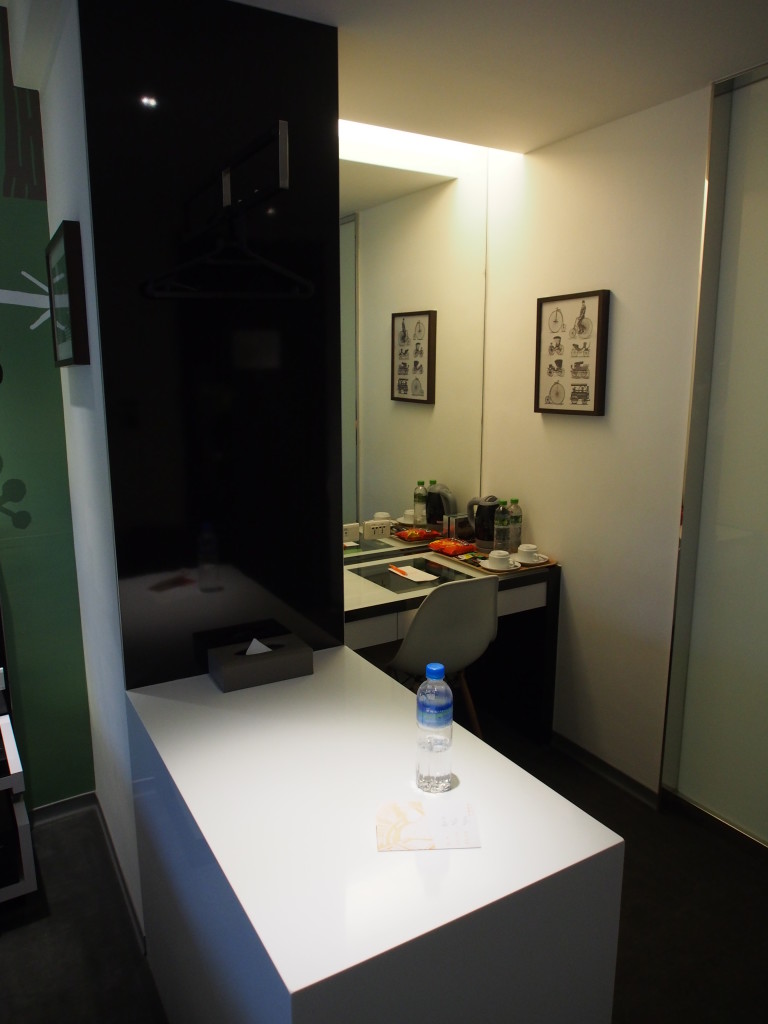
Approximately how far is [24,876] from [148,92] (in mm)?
2208

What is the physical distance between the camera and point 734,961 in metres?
1.96

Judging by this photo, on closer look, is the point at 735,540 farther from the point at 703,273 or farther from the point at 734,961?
the point at 734,961

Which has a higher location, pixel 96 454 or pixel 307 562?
pixel 96 454

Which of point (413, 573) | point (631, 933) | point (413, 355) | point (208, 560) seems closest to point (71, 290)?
point (208, 560)

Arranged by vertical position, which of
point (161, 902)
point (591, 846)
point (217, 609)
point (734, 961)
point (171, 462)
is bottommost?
point (734, 961)

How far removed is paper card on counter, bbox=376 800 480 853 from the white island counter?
0.04ft

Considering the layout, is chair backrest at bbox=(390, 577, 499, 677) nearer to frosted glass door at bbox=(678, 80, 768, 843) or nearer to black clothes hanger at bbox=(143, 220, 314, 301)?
frosted glass door at bbox=(678, 80, 768, 843)

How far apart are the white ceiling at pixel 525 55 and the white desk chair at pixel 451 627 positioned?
60.5 inches

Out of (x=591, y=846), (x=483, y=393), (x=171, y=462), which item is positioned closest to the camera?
(x=591, y=846)

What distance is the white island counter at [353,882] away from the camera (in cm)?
103

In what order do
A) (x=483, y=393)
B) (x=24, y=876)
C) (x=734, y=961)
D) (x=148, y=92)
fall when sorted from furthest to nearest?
(x=483, y=393), (x=24, y=876), (x=734, y=961), (x=148, y=92)

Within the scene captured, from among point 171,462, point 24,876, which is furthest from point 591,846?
point 24,876

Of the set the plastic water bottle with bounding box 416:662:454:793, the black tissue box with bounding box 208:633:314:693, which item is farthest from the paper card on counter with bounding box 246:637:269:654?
the plastic water bottle with bounding box 416:662:454:793

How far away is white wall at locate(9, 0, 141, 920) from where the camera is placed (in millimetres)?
1700
